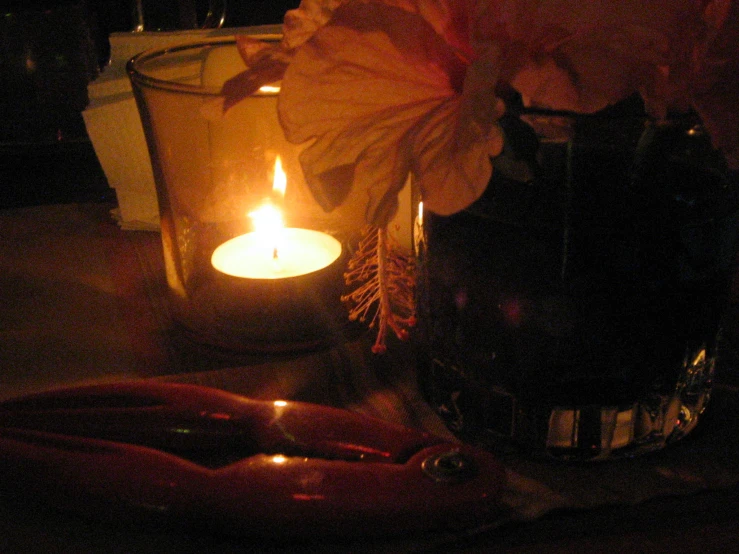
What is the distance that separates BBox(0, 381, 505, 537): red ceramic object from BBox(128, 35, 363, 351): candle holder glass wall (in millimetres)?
107

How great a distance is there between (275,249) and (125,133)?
0.67 ft

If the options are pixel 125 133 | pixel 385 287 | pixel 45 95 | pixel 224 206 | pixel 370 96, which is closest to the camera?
pixel 370 96

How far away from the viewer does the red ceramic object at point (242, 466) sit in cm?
26

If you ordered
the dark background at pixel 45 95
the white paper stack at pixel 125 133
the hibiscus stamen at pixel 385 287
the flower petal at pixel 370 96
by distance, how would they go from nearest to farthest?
Result: the flower petal at pixel 370 96
the hibiscus stamen at pixel 385 287
the white paper stack at pixel 125 133
the dark background at pixel 45 95

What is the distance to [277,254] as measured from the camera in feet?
1.53

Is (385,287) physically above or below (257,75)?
below

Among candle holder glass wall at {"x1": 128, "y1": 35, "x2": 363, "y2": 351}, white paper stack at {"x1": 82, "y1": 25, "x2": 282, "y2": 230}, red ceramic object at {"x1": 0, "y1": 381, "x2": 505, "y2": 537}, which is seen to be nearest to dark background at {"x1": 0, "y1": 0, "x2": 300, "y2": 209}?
white paper stack at {"x1": 82, "y1": 25, "x2": 282, "y2": 230}

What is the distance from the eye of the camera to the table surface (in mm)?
275

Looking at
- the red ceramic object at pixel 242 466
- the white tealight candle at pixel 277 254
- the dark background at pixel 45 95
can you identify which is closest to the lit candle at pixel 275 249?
the white tealight candle at pixel 277 254

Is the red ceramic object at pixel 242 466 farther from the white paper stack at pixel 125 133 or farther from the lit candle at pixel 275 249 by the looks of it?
the white paper stack at pixel 125 133

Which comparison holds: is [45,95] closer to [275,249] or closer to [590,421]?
[275,249]

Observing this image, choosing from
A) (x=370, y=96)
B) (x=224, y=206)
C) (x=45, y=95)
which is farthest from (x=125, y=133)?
(x=370, y=96)

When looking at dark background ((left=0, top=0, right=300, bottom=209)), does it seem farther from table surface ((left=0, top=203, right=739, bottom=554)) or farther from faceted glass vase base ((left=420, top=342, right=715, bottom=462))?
faceted glass vase base ((left=420, top=342, right=715, bottom=462))

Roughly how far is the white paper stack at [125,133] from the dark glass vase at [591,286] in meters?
0.34
